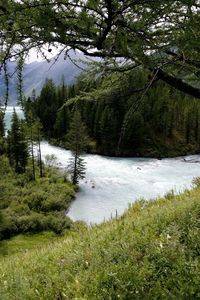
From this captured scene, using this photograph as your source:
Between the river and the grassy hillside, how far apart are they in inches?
973

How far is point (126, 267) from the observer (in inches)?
210

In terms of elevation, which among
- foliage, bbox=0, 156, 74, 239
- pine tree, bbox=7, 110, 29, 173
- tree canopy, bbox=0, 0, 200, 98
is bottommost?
foliage, bbox=0, 156, 74, 239

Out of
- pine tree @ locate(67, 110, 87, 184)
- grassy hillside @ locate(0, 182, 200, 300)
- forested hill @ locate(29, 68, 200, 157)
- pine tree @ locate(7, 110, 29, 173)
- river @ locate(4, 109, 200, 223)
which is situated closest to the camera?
grassy hillside @ locate(0, 182, 200, 300)

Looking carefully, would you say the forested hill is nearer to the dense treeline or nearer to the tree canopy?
the dense treeline

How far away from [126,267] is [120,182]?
4345 centimetres

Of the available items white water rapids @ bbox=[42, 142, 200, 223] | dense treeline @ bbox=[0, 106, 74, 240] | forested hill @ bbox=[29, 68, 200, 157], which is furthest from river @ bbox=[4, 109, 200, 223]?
forested hill @ bbox=[29, 68, 200, 157]

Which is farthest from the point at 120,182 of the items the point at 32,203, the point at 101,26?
the point at 101,26

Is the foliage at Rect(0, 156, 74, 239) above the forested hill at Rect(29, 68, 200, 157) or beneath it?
beneath

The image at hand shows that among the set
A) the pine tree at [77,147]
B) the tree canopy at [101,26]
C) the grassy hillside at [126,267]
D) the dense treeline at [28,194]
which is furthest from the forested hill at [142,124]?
the tree canopy at [101,26]

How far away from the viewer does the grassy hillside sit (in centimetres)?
494

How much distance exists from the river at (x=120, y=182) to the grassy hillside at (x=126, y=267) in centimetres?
2470

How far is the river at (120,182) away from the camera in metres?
39.8

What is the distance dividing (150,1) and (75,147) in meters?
50.4

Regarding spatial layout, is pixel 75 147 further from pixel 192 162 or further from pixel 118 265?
pixel 118 265
